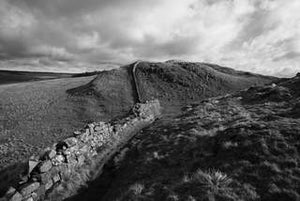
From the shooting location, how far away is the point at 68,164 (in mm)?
10422

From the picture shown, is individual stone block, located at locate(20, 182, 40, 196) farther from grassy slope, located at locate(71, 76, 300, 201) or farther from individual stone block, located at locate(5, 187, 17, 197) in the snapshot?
grassy slope, located at locate(71, 76, 300, 201)

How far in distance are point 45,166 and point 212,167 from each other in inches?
284

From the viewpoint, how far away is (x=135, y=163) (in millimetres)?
10750

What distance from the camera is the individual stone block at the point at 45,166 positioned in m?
9.12

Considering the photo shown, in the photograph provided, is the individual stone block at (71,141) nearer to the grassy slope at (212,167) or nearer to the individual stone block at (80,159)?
the individual stone block at (80,159)

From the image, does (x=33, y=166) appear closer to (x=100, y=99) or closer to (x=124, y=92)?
(x=100, y=99)

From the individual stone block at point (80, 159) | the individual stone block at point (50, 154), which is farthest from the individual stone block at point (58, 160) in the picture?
the individual stone block at point (80, 159)

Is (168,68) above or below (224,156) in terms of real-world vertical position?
above

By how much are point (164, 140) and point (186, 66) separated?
122ft

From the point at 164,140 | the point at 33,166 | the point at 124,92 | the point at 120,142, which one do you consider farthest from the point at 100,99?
the point at 33,166

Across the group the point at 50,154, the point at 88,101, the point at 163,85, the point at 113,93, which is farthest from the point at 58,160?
the point at 163,85

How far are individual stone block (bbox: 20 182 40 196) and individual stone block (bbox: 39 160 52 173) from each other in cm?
59

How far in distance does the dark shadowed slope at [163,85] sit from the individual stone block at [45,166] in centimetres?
2021

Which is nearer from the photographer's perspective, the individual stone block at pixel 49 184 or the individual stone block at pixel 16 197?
the individual stone block at pixel 16 197
